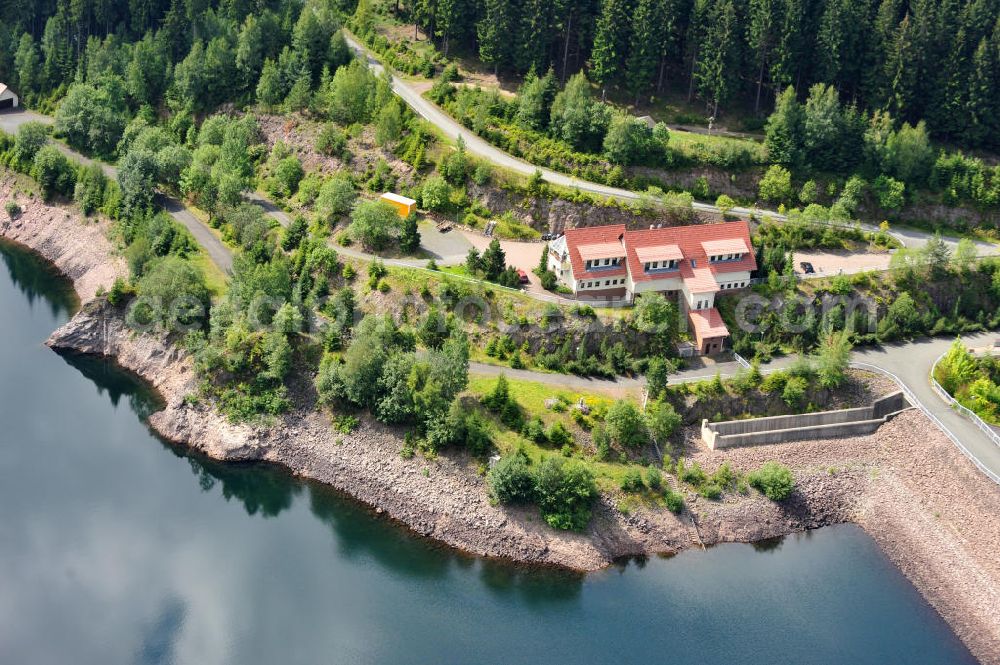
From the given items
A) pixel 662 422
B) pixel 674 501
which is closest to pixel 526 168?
pixel 662 422

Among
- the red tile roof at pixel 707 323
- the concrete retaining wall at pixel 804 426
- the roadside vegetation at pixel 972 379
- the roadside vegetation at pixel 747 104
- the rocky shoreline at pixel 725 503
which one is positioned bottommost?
the rocky shoreline at pixel 725 503

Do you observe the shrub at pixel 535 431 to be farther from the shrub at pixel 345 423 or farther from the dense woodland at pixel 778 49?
the dense woodland at pixel 778 49

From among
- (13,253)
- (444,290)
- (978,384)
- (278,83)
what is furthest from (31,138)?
(978,384)

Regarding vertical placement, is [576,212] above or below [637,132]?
below

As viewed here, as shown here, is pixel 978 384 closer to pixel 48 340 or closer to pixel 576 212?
pixel 576 212

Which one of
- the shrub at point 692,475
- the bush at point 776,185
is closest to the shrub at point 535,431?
the shrub at point 692,475

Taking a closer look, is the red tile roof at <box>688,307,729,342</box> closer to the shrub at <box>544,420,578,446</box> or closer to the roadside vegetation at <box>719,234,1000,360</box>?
the roadside vegetation at <box>719,234,1000,360</box>

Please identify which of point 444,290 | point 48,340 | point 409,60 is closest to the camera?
point 444,290
